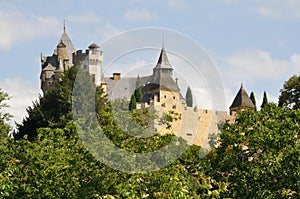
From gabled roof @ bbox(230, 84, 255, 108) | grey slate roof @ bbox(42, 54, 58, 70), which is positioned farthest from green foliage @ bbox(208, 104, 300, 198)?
grey slate roof @ bbox(42, 54, 58, 70)

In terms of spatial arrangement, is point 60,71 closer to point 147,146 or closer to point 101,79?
point 101,79

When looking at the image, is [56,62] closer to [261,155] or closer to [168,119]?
[168,119]

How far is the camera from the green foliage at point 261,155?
62.6 feet

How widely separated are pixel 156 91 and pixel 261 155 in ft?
116

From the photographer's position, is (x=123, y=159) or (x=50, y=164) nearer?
(x=123, y=159)

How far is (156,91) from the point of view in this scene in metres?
55.9

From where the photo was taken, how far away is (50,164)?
76.3 ft

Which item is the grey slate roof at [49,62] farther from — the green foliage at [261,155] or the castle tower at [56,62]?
the green foliage at [261,155]

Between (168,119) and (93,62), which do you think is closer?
(168,119)

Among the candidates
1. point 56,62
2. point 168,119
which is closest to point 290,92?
point 56,62

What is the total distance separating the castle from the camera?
160ft

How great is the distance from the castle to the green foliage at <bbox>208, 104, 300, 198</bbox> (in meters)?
17.3

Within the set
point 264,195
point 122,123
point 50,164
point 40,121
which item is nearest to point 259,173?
point 264,195

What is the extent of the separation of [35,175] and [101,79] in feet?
133
